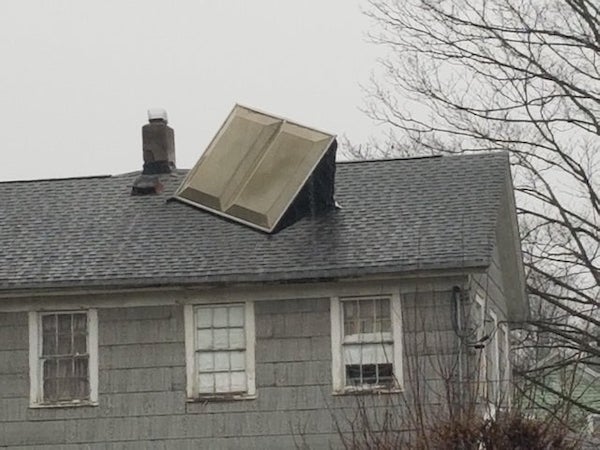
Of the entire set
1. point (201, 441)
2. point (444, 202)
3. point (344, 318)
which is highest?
point (444, 202)

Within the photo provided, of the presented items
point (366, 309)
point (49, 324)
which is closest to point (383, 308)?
point (366, 309)

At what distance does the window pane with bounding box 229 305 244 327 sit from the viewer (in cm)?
1895

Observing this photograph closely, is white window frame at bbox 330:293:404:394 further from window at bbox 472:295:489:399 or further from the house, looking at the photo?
window at bbox 472:295:489:399

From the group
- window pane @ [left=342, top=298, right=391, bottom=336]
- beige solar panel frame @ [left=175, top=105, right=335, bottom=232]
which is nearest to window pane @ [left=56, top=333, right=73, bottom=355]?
beige solar panel frame @ [left=175, top=105, right=335, bottom=232]

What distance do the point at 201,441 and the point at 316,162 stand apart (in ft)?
13.8

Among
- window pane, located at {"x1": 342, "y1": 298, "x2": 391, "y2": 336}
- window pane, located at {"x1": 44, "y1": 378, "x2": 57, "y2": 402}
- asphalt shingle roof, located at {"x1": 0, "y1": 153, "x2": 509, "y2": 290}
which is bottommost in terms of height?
window pane, located at {"x1": 44, "y1": 378, "x2": 57, "y2": 402}

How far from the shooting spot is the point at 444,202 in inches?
781

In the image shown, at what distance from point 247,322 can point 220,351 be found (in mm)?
513

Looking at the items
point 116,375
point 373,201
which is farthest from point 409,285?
point 116,375

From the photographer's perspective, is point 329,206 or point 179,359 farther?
point 329,206

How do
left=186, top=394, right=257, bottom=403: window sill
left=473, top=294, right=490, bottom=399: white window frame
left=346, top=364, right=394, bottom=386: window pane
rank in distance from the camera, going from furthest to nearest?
left=186, top=394, right=257, bottom=403: window sill → left=473, top=294, right=490, bottom=399: white window frame → left=346, top=364, right=394, bottom=386: window pane

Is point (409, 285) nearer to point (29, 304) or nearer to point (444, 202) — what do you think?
point (444, 202)

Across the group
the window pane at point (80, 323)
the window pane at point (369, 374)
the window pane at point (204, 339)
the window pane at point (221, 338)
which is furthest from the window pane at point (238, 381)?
the window pane at point (80, 323)

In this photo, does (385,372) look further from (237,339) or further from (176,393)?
(176,393)
